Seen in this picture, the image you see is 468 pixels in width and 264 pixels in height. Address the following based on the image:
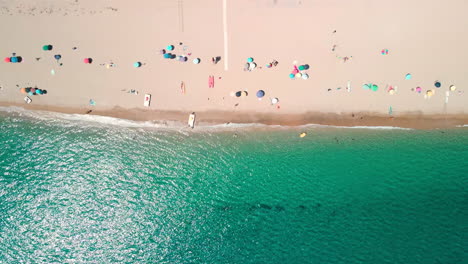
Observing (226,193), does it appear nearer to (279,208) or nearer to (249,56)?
(279,208)

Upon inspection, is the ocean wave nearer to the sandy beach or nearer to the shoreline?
the shoreline

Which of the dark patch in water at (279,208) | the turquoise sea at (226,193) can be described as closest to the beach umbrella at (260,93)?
the turquoise sea at (226,193)

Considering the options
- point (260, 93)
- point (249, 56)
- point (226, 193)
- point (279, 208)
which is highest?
point (249, 56)

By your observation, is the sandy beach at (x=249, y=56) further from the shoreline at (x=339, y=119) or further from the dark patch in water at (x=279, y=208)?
the dark patch in water at (x=279, y=208)

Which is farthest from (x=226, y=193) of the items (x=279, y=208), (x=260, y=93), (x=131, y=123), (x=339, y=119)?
(x=339, y=119)

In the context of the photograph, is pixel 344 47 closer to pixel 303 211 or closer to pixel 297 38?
pixel 297 38

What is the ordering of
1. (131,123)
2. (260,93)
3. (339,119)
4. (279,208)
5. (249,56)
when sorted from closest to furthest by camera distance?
(279,208) → (260,93) → (249,56) → (339,119) → (131,123)

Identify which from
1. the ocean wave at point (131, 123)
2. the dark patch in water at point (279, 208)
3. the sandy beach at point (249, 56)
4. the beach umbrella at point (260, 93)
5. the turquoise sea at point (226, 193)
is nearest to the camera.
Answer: the turquoise sea at point (226, 193)
